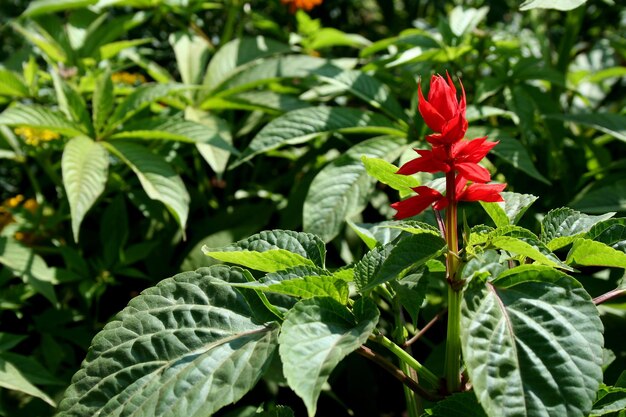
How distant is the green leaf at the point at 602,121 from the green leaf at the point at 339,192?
38cm

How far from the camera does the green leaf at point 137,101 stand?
58.2 inches

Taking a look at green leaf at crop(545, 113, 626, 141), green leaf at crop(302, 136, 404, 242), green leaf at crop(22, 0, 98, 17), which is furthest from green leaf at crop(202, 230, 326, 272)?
green leaf at crop(22, 0, 98, 17)

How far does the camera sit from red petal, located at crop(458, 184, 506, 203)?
75cm

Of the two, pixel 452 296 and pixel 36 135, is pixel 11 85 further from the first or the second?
pixel 452 296

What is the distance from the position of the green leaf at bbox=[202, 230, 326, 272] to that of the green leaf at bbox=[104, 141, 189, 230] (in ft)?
1.56

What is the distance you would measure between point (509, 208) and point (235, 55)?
3.59 feet

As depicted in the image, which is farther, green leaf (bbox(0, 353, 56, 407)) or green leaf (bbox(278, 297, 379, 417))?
green leaf (bbox(0, 353, 56, 407))

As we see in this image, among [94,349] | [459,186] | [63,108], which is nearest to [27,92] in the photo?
[63,108]

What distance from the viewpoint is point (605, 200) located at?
4.38 ft

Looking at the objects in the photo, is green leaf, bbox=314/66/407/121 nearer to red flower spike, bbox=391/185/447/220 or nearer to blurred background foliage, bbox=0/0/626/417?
blurred background foliage, bbox=0/0/626/417

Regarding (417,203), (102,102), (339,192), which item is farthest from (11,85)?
(417,203)

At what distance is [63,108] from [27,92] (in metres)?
0.21

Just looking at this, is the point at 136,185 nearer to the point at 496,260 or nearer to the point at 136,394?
the point at 136,394

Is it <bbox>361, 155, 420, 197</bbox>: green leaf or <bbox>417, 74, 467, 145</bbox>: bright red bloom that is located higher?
<bbox>417, 74, 467, 145</bbox>: bright red bloom
